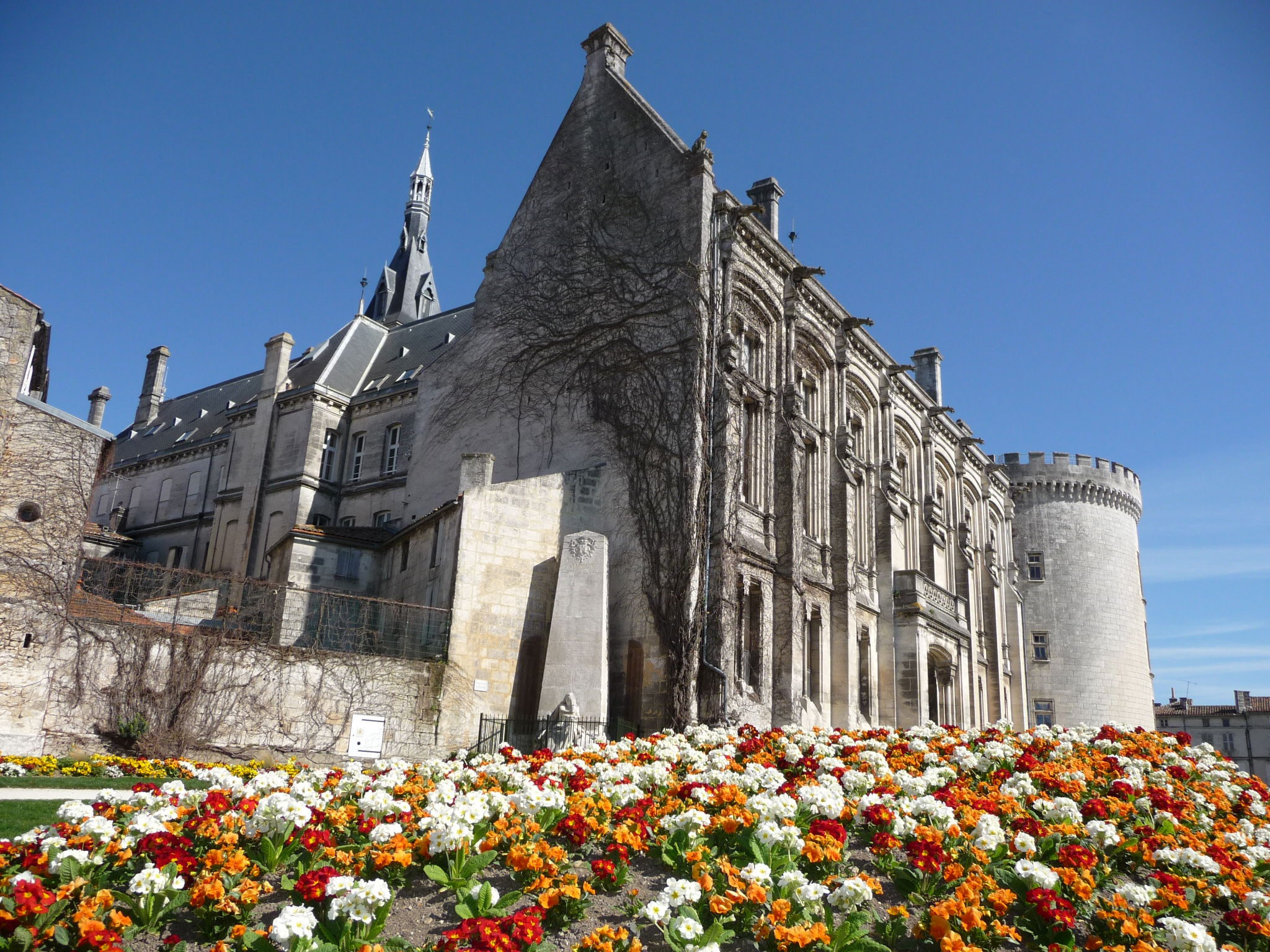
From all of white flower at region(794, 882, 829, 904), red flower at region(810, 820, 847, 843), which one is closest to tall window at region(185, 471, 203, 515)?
red flower at region(810, 820, 847, 843)

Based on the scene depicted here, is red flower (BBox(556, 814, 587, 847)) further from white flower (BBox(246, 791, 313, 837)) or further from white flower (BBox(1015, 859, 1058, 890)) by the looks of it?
white flower (BBox(1015, 859, 1058, 890))

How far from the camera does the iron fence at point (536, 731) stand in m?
18.5

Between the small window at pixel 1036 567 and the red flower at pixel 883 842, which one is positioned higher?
the small window at pixel 1036 567

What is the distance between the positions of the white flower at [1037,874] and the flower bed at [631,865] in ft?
0.05

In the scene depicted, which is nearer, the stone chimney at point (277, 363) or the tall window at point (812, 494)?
the tall window at point (812, 494)

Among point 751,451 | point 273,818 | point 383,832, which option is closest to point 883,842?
point 383,832

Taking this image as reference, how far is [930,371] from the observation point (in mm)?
45156

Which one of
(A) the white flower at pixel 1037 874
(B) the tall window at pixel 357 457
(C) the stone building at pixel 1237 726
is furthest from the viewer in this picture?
(C) the stone building at pixel 1237 726

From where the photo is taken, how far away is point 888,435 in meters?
33.9

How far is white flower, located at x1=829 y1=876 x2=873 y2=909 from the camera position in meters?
6.79

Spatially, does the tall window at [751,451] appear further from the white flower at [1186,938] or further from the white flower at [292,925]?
the white flower at [292,925]

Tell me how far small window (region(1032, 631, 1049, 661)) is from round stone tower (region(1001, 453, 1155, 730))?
30mm

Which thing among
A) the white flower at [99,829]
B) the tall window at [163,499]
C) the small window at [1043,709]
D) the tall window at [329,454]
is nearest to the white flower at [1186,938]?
the white flower at [99,829]

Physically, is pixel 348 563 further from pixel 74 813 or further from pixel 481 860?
pixel 481 860
